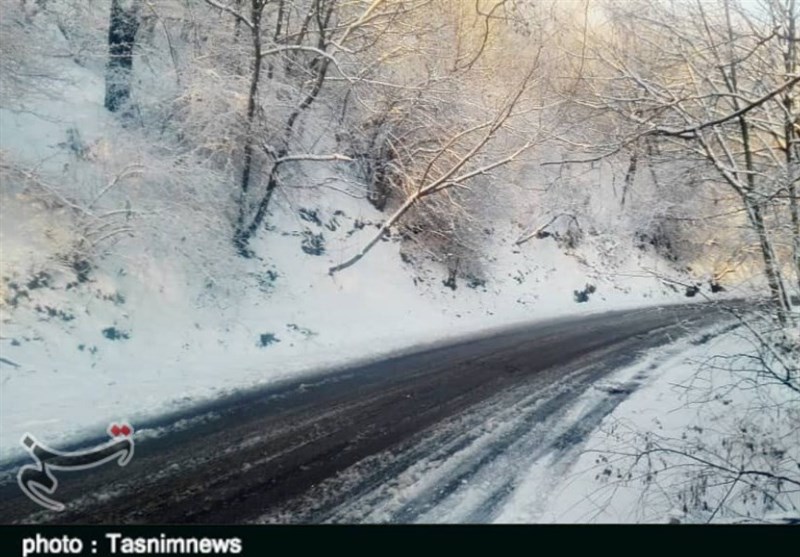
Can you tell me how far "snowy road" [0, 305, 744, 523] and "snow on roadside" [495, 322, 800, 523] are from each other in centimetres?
21

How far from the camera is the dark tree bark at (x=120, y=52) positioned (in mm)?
11974

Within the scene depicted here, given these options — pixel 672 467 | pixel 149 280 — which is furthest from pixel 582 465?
pixel 149 280

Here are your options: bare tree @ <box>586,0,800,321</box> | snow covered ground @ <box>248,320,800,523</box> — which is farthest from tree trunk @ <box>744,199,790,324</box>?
snow covered ground @ <box>248,320,800,523</box>

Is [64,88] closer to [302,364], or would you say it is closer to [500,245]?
[302,364]

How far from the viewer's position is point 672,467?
17.0 feet

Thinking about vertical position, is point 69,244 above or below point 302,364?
above

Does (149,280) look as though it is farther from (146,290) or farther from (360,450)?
(360,450)

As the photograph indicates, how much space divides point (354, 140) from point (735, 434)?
12.0 m

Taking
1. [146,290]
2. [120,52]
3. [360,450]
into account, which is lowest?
[360,450]

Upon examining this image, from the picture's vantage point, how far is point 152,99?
12062mm

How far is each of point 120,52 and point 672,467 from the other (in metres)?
13.4

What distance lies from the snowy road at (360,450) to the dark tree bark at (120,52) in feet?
26.1

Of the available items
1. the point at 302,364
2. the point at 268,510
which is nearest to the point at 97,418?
the point at 268,510

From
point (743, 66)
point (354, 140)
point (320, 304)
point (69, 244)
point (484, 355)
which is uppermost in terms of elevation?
point (354, 140)
